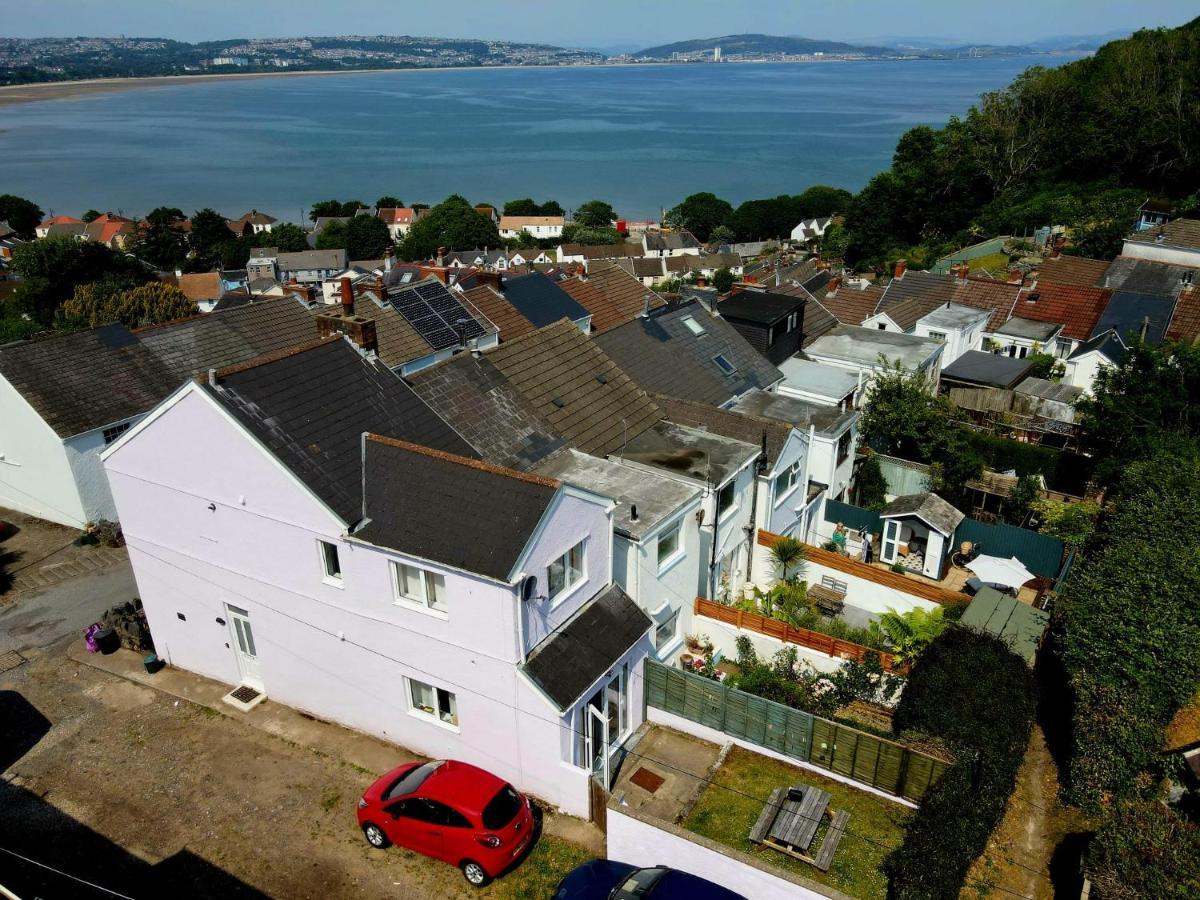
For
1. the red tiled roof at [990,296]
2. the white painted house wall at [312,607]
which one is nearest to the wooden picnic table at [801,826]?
the white painted house wall at [312,607]

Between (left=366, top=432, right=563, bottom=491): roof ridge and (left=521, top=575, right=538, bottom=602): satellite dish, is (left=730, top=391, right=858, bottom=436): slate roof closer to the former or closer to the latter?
(left=366, top=432, right=563, bottom=491): roof ridge

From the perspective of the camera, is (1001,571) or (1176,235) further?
(1176,235)

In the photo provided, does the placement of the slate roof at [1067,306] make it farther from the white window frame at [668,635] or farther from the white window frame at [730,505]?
the white window frame at [668,635]

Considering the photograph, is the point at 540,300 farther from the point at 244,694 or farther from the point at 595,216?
the point at 595,216

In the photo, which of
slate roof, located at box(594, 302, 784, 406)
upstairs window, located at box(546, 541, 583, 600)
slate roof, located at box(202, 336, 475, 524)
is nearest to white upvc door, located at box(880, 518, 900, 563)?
slate roof, located at box(594, 302, 784, 406)

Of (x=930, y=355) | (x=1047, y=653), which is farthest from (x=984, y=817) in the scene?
(x=930, y=355)

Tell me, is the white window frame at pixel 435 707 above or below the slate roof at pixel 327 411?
below

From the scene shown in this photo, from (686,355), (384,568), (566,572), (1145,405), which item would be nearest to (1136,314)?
(1145,405)
